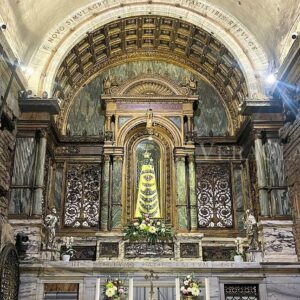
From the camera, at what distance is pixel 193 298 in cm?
1063

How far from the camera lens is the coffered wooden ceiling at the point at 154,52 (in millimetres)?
15148

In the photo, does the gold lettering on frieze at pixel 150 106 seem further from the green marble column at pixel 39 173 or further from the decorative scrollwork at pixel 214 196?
the green marble column at pixel 39 173

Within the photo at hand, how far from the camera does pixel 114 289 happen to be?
Result: 10461mm

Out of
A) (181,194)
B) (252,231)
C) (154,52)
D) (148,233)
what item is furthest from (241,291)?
(154,52)

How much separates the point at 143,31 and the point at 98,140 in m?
4.07

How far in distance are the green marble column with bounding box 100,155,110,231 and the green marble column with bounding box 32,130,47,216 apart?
2.39m

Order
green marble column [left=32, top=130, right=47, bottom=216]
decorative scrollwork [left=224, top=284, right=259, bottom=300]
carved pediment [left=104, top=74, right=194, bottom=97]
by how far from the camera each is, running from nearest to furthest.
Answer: decorative scrollwork [left=224, top=284, right=259, bottom=300] → green marble column [left=32, top=130, right=47, bottom=216] → carved pediment [left=104, top=74, right=194, bottom=97]

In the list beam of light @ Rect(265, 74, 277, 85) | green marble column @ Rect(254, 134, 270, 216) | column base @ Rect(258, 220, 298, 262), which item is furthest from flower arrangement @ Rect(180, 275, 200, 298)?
beam of light @ Rect(265, 74, 277, 85)

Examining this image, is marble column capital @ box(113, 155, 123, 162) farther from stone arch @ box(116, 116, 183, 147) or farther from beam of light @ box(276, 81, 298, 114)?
beam of light @ box(276, 81, 298, 114)

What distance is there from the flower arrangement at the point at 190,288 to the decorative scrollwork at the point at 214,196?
406cm

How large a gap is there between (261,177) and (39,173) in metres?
6.11

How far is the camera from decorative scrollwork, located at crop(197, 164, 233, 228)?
48.5ft

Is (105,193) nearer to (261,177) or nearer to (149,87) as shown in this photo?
(149,87)

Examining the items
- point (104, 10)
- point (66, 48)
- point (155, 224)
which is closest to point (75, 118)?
point (66, 48)
